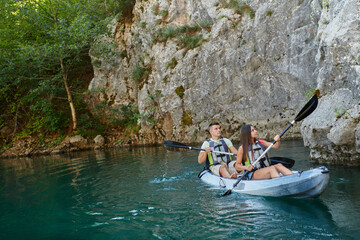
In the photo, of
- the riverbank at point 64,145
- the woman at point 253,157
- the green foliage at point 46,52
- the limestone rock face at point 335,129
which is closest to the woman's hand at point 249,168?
the woman at point 253,157

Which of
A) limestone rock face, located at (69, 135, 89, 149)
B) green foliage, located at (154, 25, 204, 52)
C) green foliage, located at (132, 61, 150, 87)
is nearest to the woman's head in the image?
green foliage, located at (154, 25, 204, 52)

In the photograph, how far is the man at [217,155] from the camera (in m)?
5.44

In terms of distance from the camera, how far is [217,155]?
571 centimetres

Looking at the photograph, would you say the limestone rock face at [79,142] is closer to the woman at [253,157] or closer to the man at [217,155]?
the man at [217,155]

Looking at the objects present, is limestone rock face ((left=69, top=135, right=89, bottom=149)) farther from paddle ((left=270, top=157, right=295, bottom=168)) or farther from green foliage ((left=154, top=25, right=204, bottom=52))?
paddle ((left=270, top=157, right=295, bottom=168))

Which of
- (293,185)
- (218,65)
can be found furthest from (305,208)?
A: (218,65)

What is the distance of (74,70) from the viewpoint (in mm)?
19125

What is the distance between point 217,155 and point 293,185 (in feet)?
6.48

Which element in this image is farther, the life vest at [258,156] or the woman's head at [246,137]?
the life vest at [258,156]

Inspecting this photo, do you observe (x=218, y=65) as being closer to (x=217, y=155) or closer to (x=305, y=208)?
(x=217, y=155)

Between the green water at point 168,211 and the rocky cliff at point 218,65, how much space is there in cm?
287

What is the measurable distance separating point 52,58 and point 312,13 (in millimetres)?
12402

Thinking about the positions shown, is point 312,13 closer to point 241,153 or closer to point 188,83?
point 188,83

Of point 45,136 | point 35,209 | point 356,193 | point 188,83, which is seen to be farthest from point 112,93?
point 356,193
